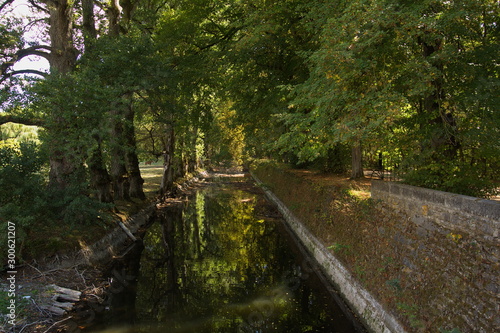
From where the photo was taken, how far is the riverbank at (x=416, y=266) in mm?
4812

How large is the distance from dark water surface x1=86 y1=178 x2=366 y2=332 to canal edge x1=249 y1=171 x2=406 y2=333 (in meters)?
0.38

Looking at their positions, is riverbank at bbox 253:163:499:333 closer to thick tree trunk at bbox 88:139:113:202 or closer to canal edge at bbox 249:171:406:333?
canal edge at bbox 249:171:406:333

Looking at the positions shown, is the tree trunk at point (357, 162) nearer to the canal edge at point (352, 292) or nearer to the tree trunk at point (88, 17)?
the canal edge at point (352, 292)

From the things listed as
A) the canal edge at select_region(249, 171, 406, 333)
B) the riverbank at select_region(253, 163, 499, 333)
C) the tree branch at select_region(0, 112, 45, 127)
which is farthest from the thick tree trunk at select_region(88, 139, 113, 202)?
the riverbank at select_region(253, 163, 499, 333)

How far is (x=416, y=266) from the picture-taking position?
247 inches

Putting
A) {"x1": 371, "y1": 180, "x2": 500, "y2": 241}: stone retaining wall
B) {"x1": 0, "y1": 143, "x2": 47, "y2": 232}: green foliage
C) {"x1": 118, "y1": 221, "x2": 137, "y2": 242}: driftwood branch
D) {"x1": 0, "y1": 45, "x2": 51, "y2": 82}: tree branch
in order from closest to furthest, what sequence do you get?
1. {"x1": 371, "y1": 180, "x2": 500, "y2": 241}: stone retaining wall
2. {"x1": 0, "y1": 143, "x2": 47, "y2": 232}: green foliage
3. {"x1": 0, "y1": 45, "x2": 51, "y2": 82}: tree branch
4. {"x1": 118, "y1": 221, "x2": 137, "y2": 242}: driftwood branch

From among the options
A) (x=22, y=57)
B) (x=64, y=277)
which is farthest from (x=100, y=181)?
(x=22, y=57)

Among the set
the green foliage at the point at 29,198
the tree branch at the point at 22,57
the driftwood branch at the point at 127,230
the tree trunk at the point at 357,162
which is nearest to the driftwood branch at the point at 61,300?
the green foliage at the point at 29,198

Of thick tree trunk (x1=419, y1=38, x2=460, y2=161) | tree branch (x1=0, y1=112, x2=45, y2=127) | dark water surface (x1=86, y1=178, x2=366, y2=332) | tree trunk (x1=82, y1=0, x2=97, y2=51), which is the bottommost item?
dark water surface (x1=86, y1=178, x2=366, y2=332)

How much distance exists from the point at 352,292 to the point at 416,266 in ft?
7.38

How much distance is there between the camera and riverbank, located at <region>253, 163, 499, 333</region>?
4.81 meters

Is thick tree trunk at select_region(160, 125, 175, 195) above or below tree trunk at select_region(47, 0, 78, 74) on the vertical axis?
below

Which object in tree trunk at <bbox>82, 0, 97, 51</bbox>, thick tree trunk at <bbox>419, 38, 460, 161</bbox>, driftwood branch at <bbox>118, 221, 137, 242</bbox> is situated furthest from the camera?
tree trunk at <bbox>82, 0, 97, 51</bbox>

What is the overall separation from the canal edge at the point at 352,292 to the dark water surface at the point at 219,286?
38 centimetres
